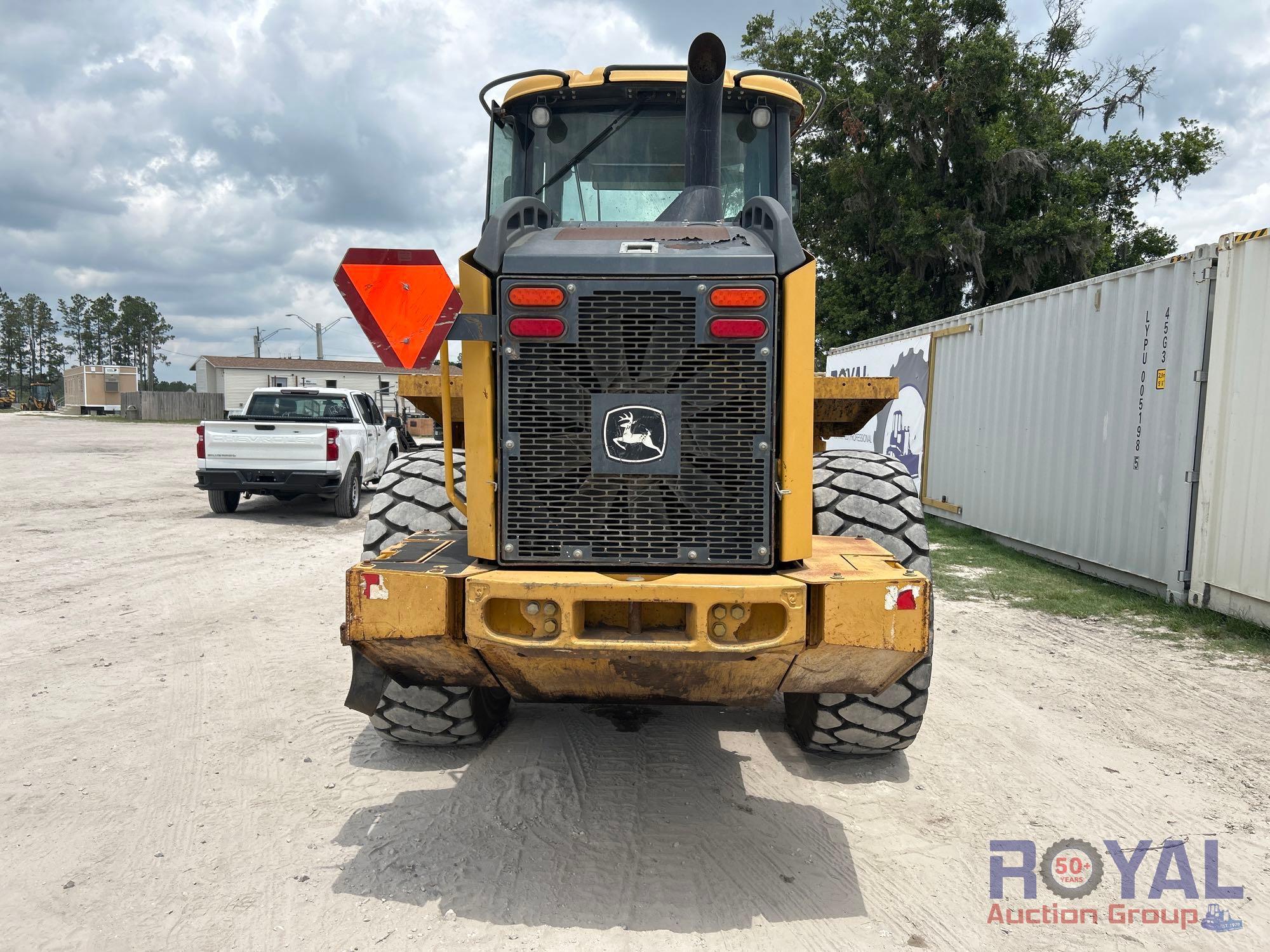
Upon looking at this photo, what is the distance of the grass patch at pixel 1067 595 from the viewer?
20.2 feet

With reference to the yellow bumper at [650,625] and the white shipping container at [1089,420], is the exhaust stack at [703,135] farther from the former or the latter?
the white shipping container at [1089,420]

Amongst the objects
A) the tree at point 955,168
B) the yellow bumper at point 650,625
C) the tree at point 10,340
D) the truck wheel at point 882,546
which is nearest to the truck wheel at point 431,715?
the yellow bumper at point 650,625

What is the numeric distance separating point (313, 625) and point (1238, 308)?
23.3 ft

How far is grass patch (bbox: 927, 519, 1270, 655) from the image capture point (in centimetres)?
615

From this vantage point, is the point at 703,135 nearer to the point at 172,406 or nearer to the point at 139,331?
the point at 172,406

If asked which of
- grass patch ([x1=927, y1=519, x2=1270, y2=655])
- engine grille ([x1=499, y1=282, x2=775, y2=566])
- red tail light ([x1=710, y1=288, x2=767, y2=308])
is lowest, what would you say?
grass patch ([x1=927, y1=519, x2=1270, y2=655])

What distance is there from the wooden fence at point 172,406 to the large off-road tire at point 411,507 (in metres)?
56.0

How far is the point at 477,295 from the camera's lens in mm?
2799

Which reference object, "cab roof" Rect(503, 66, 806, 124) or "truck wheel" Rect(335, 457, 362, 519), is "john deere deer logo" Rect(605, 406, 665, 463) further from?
"truck wheel" Rect(335, 457, 362, 519)

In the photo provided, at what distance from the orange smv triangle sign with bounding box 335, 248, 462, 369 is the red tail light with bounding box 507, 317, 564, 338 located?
26 centimetres

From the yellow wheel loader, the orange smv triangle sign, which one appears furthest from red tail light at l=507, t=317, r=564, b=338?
the yellow wheel loader

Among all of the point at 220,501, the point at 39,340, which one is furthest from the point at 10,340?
the point at 220,501

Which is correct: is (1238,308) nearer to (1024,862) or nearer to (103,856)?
(1024,862)

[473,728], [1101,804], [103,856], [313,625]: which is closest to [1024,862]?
[1101,804]
